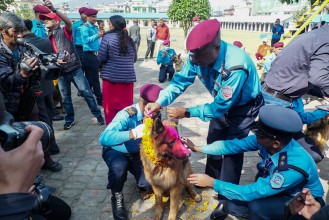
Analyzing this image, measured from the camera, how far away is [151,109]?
314 cm

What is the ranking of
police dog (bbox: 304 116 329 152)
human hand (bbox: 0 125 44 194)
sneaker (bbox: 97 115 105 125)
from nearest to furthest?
human hand (bbox: 0 125 44 194) < police dog (bbox: 304 116 329 152) < sneaker (bbox: 97 115 105 125)

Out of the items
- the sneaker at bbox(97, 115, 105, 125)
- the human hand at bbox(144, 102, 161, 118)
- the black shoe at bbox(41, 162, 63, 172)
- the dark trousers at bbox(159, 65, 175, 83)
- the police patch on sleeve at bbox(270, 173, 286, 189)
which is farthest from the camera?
the dark trousers at bbox(159, 65, 175, 83)

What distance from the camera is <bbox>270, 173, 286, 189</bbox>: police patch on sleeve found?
2484mm

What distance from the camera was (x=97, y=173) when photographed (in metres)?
4.45

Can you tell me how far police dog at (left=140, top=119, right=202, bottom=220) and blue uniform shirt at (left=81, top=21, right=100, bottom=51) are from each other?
4328 mm

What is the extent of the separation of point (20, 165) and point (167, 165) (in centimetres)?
206

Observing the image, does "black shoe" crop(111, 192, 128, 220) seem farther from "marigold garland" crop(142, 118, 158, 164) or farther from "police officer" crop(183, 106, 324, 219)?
"police officer" crop(183, 106, 324, 219)

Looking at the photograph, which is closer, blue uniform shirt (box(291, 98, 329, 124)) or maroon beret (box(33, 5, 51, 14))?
blue uniform shirt (box(291, 98, 329, 124))

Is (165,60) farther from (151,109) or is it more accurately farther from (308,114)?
(151,109)

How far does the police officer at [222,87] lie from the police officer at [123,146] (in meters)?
0.23

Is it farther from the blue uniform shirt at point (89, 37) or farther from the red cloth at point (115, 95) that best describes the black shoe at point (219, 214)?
the blue uniform shirt at point (89, 37)

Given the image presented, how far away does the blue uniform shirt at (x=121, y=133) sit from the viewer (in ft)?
10.6

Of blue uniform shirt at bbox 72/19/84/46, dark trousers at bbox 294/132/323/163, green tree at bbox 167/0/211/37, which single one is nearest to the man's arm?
Answer: dark trousers at bbox 294/132/323/163

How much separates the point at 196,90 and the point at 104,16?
74.5m
